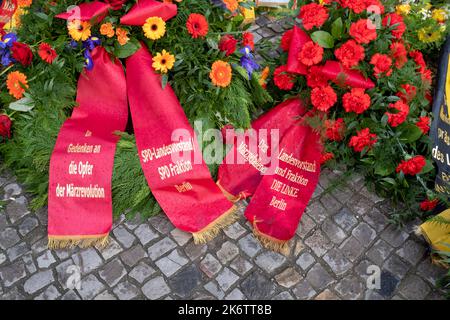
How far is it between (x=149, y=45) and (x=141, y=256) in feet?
5.57

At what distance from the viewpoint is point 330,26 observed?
386cm

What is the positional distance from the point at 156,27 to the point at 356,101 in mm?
1637

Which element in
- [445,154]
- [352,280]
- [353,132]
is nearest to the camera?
[352,280]

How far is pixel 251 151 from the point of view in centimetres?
376

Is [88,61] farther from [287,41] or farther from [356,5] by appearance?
[356,5]

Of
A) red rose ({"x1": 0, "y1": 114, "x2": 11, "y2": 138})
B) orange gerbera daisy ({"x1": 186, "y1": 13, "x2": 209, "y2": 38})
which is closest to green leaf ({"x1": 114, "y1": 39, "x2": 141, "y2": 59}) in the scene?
orange gerbera daisy ({"x1": 186, "y1": 13, "x2": 209, "y2": 38})

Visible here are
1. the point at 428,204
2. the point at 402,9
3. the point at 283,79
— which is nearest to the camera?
the point at 428,204

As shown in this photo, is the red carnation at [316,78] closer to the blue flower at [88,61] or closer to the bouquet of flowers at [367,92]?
the bouquet of flowers at [367,92]

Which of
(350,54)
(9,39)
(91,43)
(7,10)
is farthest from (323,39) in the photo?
(7,10)

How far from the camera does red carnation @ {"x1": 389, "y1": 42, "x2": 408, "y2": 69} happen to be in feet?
12.1

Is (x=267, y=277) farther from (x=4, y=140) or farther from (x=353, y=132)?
(x=4, y=140)

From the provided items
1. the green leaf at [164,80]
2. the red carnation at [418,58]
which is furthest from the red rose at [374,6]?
the green leaf at [164,80]

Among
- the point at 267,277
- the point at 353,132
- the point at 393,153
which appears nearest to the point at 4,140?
the point at 267,277

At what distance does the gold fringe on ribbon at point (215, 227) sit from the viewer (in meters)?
3.37
